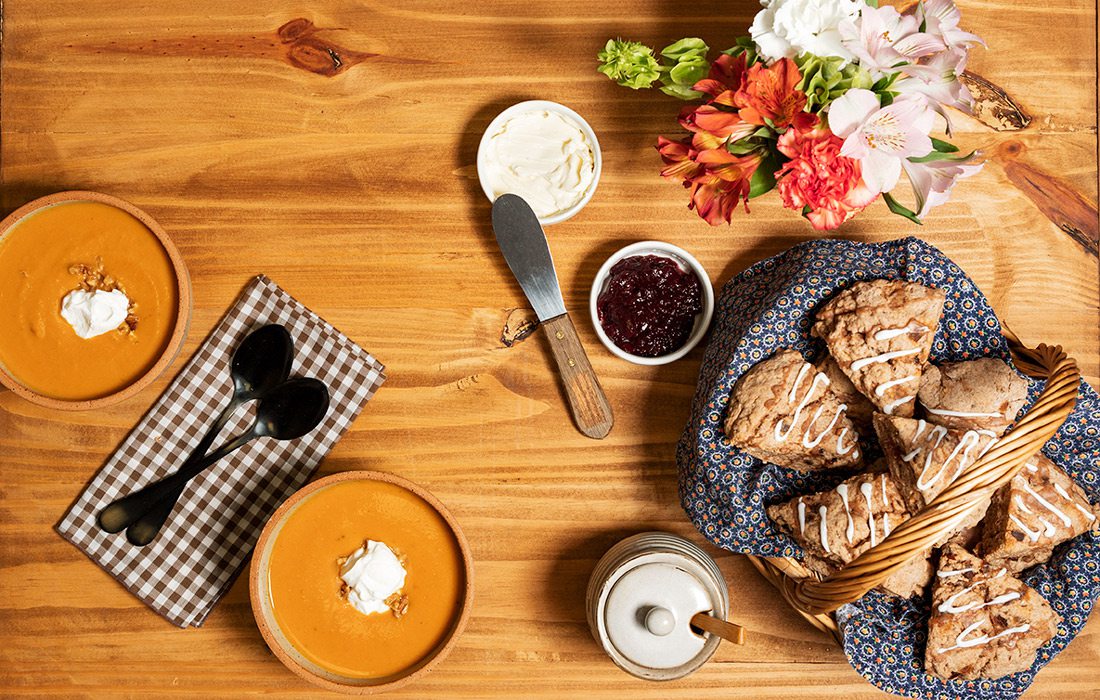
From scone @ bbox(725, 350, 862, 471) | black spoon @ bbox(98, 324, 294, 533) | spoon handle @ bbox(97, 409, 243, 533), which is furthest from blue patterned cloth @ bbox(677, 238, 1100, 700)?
spoon handle @ bbox(97, 409, 243, 533)

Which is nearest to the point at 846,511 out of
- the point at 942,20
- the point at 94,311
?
the point at 942,20

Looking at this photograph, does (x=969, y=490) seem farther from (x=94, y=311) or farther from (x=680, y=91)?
(x=94, y=311)

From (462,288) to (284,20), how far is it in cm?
78

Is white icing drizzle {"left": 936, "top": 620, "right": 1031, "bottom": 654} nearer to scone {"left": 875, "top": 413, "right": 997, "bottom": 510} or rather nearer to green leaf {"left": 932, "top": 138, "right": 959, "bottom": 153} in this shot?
scone {"left": 875, "top": 413, "right": 997, "bottom": 510}

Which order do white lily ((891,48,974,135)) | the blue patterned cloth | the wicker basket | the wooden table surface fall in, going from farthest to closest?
the wooden table surface
the blue patterned cloth
white lily ((891,48,974,135))
the wicker basket

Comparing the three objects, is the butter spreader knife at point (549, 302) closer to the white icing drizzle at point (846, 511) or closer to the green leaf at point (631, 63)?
the green leaf at point (631, 63)

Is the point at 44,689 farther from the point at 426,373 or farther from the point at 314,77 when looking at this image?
the point at 314,77

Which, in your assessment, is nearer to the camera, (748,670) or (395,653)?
(395,653)

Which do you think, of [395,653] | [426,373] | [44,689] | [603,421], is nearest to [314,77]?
[426,373]

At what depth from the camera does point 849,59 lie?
1.41 metres

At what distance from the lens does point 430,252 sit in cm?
192

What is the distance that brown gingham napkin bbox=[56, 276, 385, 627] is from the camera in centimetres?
186

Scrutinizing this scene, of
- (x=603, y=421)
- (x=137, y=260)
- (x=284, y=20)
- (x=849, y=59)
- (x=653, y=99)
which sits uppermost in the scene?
(x=849, y=59)

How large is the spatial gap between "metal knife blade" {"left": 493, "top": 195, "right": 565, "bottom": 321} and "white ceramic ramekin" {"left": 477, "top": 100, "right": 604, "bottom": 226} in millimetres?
40
